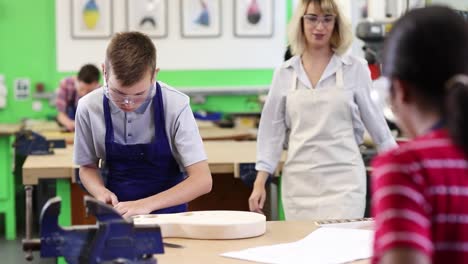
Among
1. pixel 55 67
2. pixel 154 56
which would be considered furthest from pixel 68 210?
pixel 55 67

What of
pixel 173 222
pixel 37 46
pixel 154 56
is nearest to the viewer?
pixel 173 222

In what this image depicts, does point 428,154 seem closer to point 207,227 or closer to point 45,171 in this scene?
point 207,227

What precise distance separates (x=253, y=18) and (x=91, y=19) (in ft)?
5.20

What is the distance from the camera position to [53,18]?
8484 millimetres

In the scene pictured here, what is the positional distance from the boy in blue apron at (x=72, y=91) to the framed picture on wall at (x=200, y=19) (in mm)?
1437

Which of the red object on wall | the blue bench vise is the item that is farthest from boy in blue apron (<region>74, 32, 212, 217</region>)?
the red object on wall

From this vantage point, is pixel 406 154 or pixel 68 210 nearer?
pixel 406 154

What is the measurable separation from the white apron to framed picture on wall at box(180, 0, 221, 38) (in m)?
5.23

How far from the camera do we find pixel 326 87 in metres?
3.51

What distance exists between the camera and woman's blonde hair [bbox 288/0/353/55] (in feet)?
11.5

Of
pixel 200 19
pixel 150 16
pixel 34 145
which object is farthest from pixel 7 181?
pixel 34 145

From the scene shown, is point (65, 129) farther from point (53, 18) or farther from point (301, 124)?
point (301, 124)

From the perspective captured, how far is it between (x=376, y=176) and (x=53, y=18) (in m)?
7.48

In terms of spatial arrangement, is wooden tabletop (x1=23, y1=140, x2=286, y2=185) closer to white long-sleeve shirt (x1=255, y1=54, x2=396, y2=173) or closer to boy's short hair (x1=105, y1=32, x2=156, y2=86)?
white long-sleeve shirt (x1=255, y1=54, x2=396, y2=173)
